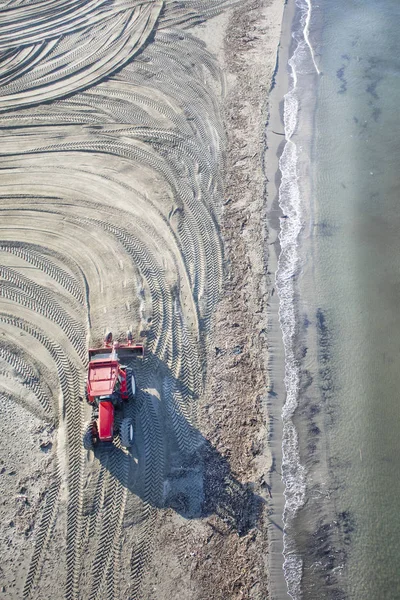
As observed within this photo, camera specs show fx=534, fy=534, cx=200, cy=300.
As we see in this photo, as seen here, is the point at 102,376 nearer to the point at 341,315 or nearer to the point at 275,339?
the point at 275,339

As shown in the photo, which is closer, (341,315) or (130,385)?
(130,385)

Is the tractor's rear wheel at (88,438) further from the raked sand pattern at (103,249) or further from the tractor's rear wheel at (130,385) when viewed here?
the tractor's rear wheel at (130,385)

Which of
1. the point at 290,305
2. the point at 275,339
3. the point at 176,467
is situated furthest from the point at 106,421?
the point at 290,305

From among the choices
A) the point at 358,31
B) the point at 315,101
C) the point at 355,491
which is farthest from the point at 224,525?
the point at 358,31

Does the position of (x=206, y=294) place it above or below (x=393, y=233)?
below

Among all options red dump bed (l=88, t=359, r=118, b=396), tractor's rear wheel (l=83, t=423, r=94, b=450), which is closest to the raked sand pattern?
tractor's rear wheel (l=83, t=423, r=94, b=450)

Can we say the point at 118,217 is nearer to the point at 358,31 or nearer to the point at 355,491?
the point at 355,491

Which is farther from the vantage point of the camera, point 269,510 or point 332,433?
point 332,433
